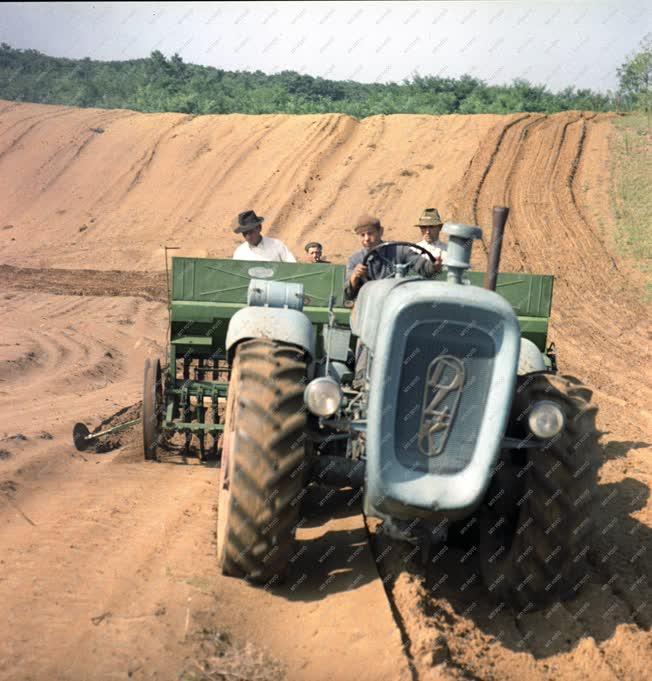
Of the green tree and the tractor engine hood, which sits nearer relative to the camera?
the tractor engine hood

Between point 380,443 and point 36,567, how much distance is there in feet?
7.16

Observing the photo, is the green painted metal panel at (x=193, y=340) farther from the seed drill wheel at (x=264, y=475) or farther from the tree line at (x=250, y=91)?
the tree line at (x=250, y=91)

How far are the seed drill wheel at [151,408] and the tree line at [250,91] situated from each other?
25816mm

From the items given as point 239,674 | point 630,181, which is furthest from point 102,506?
point 630,181

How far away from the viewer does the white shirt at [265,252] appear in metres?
9.49

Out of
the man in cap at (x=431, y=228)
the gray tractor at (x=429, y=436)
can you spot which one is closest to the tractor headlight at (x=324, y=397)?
the gray tractor at (x=429, y=436)

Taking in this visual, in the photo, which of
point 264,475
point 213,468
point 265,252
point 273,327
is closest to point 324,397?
point 264,475

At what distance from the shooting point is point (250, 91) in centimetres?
3909

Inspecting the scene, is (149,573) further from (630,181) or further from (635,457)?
(630,181)

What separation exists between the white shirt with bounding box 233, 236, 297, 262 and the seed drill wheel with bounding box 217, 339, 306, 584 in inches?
168

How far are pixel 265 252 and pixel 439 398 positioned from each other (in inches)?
193

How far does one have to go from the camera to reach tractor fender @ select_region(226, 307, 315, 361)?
5.82 meters

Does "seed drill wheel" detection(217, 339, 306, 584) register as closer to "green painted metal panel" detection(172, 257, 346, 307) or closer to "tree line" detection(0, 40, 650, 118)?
"green painted metal panel" detection(172, 257, 346, 307)

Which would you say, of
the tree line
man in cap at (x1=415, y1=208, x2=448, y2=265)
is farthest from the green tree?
man in cap at (x1=415, y1=208, x2=448, y2=265)
